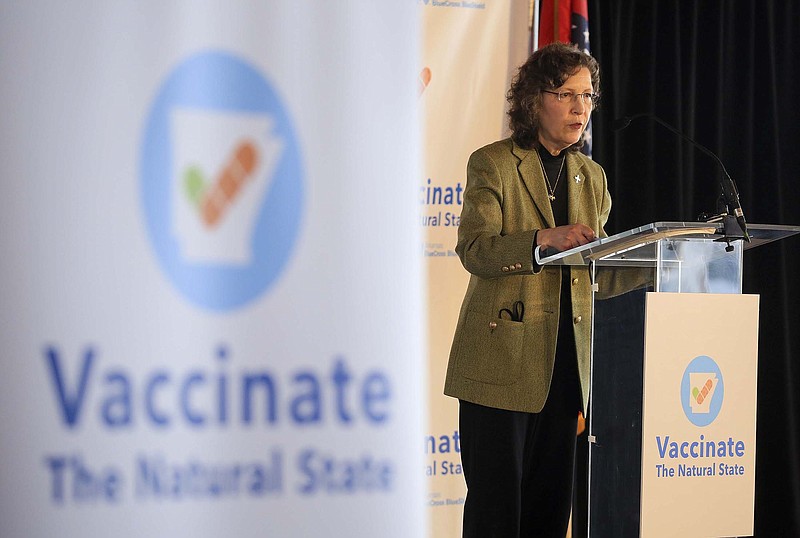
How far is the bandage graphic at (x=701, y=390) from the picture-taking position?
1.98 m

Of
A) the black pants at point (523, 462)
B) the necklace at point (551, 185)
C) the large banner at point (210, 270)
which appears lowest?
the black pants at point (523, 462)

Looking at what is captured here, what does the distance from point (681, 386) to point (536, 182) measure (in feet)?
2.23

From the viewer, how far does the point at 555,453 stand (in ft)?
7.81

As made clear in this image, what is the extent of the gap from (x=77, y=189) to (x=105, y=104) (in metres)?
0.09

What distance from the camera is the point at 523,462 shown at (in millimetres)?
2389

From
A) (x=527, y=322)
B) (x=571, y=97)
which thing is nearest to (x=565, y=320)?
(x=527, y=322)

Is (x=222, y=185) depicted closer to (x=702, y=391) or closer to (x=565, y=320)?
(x=702, y=391)

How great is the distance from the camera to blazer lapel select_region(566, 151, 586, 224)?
238cm

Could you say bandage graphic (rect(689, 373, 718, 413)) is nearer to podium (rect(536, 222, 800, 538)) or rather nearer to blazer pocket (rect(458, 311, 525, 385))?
podium (rect(536, 222, 800, 538))

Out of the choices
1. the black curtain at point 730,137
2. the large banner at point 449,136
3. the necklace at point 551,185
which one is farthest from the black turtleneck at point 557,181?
the black curtain at point 730,137

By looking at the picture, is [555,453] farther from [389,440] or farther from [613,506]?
[389,440]

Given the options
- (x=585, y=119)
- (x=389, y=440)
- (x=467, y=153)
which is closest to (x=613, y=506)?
(x=585, y=119)

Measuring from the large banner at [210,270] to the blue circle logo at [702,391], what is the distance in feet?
3.67

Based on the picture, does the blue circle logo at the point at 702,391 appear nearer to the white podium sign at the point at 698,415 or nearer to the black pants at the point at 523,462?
the white podium sign at the point at 698,415
